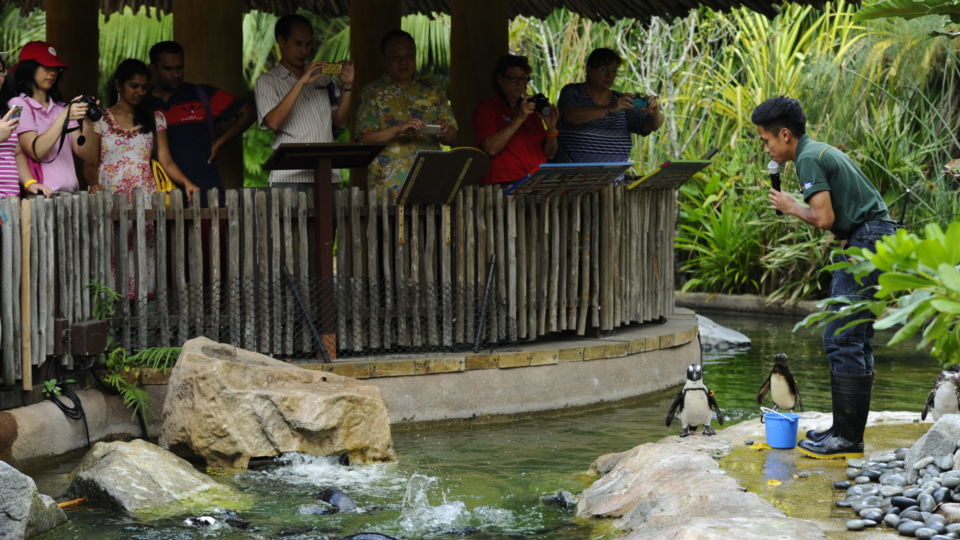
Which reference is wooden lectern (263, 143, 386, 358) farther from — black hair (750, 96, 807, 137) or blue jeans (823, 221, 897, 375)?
blue jeans (823, 221, 897, 375)

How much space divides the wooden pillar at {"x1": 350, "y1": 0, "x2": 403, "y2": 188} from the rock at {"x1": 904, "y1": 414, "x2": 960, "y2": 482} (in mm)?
6828

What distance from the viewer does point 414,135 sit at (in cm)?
924

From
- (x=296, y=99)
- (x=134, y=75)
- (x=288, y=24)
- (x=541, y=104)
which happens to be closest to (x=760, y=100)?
(x=541, y=104)

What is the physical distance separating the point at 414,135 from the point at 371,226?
0.85 m

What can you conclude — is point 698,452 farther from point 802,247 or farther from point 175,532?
point 802,247

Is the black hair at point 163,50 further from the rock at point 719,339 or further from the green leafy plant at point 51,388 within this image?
the rock at point 719,339

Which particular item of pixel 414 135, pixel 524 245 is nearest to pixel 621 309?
pixel 524 245

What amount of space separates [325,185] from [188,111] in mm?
1268

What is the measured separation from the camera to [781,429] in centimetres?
670

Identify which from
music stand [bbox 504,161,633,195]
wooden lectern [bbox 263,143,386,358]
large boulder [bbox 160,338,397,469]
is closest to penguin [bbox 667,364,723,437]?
large boulder [bbox 160,338,397,469]

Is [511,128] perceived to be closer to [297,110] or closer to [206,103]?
[297,110]

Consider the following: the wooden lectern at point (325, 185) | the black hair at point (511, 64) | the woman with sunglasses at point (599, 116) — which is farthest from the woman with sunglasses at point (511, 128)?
the wooden lectern at point (325, 185)

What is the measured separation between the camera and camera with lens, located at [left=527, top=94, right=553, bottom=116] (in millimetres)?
9640

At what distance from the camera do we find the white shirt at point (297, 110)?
910 cm
